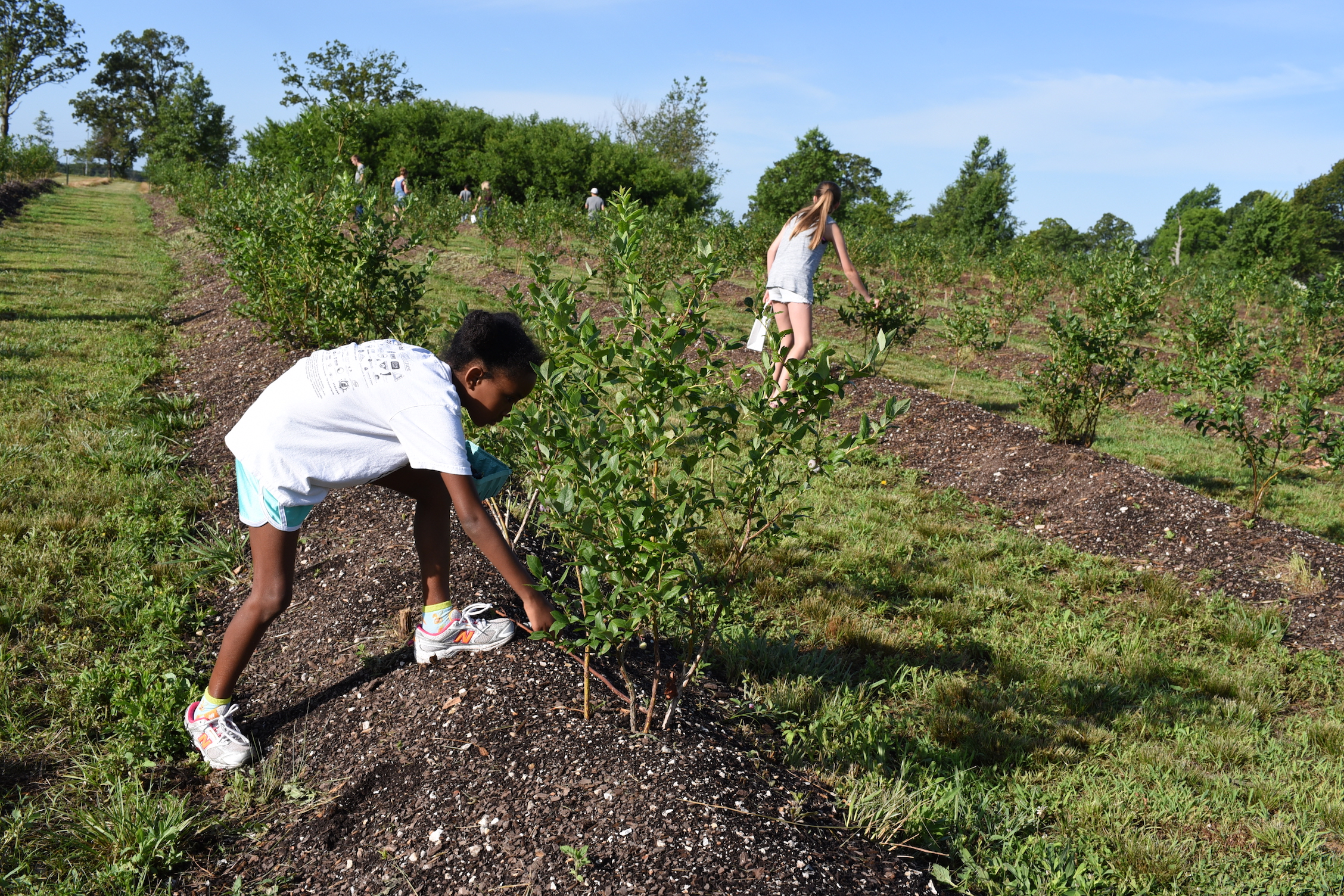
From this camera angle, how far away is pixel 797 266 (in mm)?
5887

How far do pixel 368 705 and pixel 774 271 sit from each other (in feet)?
14.3

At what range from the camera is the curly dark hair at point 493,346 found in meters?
2.25

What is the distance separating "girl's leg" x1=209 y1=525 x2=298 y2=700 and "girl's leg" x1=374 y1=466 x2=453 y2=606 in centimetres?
40

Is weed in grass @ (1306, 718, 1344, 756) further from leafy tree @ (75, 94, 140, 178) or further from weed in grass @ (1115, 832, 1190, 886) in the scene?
leafy tree @ (75, 94, 140, 178)

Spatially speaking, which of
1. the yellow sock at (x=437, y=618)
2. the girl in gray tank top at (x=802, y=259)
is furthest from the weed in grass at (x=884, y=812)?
the girl in gray tank top at (x=802, y=259)

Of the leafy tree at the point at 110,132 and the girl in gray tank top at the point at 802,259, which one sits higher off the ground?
the leafy tree at the point at 110,132

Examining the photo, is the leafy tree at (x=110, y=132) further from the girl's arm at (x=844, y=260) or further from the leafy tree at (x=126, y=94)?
the girl's arm at (x=844, y=260)

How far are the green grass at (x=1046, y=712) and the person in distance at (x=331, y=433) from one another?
1.16m

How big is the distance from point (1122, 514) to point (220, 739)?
16.1 ft

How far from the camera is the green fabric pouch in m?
2.54

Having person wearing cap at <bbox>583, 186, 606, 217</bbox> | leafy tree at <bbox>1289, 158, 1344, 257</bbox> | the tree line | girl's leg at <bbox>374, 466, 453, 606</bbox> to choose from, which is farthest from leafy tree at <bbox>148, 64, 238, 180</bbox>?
leafy tree at <bbox>1289, 158, 1344, 257</bbox>

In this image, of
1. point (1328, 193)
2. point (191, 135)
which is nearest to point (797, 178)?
point (191, 135)

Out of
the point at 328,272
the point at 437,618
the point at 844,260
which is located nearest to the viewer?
the point at 437,618

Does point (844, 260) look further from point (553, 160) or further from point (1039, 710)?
point (553, 160)
